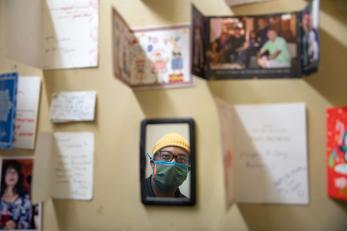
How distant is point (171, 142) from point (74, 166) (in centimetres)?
38

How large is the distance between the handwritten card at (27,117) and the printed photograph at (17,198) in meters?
0.07

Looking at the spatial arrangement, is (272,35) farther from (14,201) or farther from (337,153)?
(14,201)

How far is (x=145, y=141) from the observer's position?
123 centimetres

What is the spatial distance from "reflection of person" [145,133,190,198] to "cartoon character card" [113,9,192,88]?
202 millimetres

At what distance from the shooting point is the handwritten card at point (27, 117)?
1337 mm

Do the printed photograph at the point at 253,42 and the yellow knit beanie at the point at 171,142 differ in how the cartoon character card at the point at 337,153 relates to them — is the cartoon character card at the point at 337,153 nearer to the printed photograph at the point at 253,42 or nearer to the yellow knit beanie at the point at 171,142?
the printed photograph at the point at 253,42

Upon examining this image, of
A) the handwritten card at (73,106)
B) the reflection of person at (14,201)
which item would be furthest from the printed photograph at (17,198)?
the handwritten card at (73,106)

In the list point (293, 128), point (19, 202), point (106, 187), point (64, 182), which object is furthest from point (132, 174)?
point (293, 128)

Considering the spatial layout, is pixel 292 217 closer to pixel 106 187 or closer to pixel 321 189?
pixel 321 189

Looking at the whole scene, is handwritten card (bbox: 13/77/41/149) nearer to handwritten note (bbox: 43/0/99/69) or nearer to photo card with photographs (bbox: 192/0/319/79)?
handwritten note (bbox: 43/0/99/69)

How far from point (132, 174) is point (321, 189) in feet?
2.06

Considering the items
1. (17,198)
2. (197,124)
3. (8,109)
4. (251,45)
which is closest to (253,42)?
(251,45)

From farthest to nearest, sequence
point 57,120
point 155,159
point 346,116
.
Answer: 1. point 57,120
2. point 155,159
3. point 346,116

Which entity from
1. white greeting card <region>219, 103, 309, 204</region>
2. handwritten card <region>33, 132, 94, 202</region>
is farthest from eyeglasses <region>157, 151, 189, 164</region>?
Result: handwritten card <region>33, 132, 94, 202</region>
